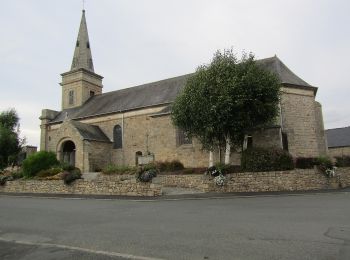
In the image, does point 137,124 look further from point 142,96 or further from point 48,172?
point 48,172

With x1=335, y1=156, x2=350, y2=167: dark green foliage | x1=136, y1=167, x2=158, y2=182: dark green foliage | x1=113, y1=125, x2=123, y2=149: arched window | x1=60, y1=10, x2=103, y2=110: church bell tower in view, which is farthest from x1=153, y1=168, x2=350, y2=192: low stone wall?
x1=60, y1=10, x2=103, y2=110: church bell tower

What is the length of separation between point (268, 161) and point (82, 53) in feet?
111

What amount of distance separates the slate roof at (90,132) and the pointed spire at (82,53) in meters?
12.2

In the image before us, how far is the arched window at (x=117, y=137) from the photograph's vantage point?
3638 centimetres

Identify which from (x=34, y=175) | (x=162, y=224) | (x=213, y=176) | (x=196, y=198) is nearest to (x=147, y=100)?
(x=34, y=175)

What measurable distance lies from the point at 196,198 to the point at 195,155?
1097cm

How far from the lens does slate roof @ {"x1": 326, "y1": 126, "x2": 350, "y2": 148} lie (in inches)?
1967

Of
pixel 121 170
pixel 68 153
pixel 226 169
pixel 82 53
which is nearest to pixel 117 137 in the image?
pixel 68 153

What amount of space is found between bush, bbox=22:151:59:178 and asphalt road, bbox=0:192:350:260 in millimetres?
16669

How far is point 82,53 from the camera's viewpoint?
46.4 metres

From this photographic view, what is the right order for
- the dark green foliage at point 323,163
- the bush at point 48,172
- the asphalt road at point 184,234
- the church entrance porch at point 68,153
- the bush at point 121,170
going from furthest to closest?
the church entrance porch at point 68,153
the bush at point 48,172
the bush at point 121,170
the dark green foliage at point 323,163
the asphalt road at point 184,234

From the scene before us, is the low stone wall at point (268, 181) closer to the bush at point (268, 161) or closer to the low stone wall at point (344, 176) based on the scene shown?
the bush at point (268, 161)

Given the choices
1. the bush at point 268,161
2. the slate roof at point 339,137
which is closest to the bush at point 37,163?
the bush at point 268,161

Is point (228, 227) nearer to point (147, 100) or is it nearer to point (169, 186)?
point (169, 186)
